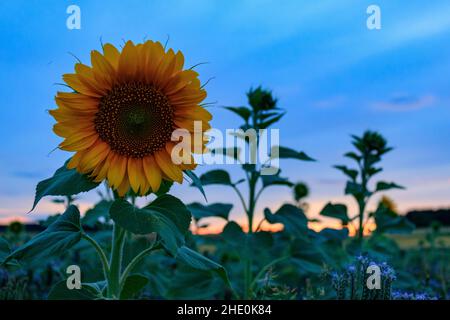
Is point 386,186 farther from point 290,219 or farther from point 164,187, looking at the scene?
point 164,187

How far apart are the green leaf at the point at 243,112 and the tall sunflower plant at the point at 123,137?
138cm

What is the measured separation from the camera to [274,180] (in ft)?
12.4

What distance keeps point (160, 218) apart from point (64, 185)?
16.0 inches

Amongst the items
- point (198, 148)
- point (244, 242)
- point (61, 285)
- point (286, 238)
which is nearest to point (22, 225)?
point (286, 238)

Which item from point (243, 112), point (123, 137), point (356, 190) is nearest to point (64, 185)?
point (123, 137)

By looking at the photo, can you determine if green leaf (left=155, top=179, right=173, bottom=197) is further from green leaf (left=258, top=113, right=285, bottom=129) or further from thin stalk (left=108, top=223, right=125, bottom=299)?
green leaf (left=258, top=113, right=285, bottom=129)

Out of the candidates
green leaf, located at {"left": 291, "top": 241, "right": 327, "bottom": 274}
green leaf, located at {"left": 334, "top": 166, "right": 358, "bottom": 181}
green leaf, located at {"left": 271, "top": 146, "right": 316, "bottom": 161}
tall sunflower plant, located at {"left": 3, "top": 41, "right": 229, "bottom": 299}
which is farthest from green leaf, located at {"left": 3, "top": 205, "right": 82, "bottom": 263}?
green leaf, located at {"left": 334, "top": 166, "right": 358, "bottom": 181}

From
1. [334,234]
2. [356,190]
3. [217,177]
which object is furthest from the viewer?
[356,190]

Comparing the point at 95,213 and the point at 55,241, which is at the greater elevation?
the point at 95,213

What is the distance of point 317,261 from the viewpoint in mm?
3893

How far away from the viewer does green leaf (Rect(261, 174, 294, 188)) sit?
12.5 ft

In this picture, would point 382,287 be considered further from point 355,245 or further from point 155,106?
point 355,245

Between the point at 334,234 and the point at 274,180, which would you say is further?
the point at 334,234

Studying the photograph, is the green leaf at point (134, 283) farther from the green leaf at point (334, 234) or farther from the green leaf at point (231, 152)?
the green leaf at point (334, 234)
